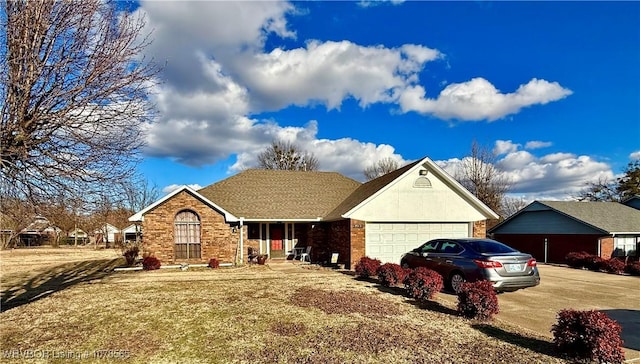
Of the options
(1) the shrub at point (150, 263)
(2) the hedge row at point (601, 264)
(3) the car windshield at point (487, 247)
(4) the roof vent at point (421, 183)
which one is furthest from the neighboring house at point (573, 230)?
(1) the shrub at point (150, 263)

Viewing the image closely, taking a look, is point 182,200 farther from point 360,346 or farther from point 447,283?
point 360,346

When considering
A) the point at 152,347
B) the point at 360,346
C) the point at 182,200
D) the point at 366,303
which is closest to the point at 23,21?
the point at 152,347

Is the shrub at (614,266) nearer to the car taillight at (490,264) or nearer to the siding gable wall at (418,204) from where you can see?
the siding gable wall at (418,204)

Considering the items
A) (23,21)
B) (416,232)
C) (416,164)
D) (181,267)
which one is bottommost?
(181,267)

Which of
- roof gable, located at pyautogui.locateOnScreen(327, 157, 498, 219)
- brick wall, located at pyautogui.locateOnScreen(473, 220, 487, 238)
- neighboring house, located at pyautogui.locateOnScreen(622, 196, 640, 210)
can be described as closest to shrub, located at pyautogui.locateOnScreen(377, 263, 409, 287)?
roof gable, located at pyautogui.locateOnScreen(327, 157, 498, 219)

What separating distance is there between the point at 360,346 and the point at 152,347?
342 cm

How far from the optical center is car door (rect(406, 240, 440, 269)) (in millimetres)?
11572

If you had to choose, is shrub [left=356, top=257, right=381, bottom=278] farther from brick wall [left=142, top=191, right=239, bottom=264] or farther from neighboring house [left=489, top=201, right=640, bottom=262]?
neighboring house [left=489, top=201, right=640, bottom=262]

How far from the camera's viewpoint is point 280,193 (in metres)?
21.8

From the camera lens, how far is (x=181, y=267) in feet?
55.4

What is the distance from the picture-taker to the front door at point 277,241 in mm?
20297

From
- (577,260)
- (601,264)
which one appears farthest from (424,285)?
(577,260)

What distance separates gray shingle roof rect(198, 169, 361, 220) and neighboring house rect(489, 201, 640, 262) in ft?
39.9

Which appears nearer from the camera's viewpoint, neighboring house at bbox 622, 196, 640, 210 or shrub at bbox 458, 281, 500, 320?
shrub at bbox 458, 281, 500, 320
